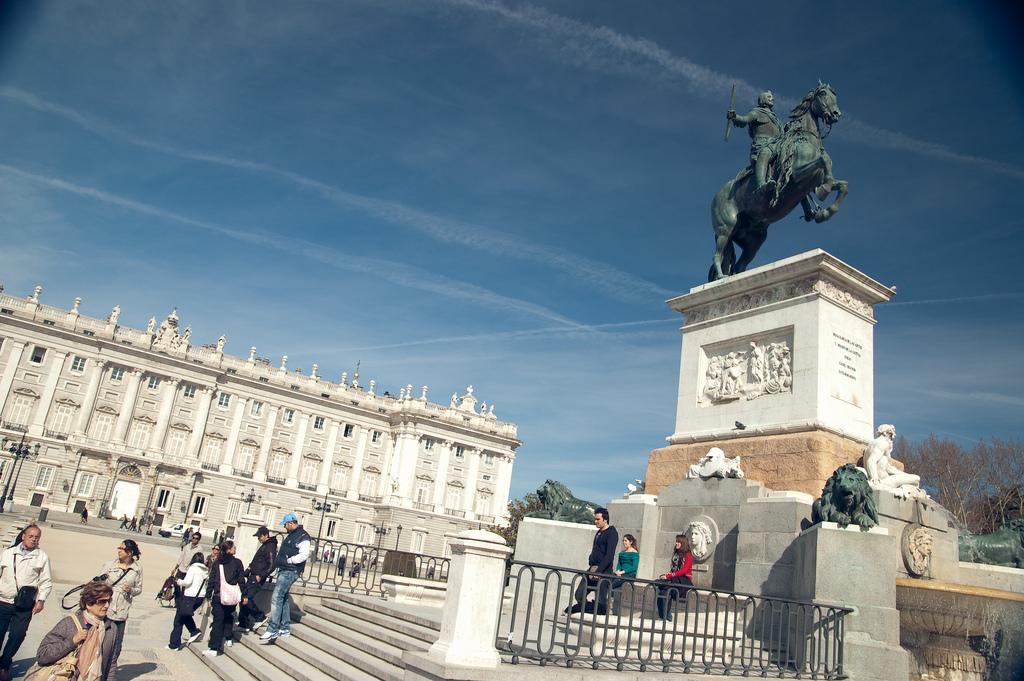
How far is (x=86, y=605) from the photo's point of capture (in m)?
5.38

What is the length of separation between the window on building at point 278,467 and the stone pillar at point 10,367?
2345cm

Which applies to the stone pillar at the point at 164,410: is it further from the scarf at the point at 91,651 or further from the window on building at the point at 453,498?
the scarf at the point at 91,651

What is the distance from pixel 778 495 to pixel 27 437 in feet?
220

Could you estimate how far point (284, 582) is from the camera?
9.30 meters

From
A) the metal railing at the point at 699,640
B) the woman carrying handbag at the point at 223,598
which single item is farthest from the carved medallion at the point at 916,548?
the woman carrying handbag at the point at 223,598

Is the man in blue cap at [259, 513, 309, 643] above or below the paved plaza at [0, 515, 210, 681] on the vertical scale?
above

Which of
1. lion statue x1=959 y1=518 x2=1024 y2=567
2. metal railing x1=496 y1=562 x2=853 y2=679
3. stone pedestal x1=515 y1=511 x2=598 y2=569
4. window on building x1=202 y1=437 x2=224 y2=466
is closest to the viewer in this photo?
metal railing x1=496 y1=562 x2=853 y2=679

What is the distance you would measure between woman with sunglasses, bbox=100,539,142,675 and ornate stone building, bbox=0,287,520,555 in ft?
169

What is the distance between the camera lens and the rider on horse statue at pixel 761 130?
11211mm

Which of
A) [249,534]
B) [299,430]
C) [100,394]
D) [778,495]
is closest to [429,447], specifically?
[299,430]

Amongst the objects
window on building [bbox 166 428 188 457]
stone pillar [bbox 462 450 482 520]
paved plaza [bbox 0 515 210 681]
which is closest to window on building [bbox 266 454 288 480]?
window on building [bbox 166 428 188 457]

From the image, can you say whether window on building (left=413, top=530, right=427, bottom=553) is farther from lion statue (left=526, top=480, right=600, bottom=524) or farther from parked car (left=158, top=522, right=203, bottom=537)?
lion statue (left=526, top=480, right=600, bottom=524)

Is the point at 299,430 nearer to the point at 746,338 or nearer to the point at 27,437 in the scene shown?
the point at 27,437

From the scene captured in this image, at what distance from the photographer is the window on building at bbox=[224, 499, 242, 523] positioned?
222 ft
